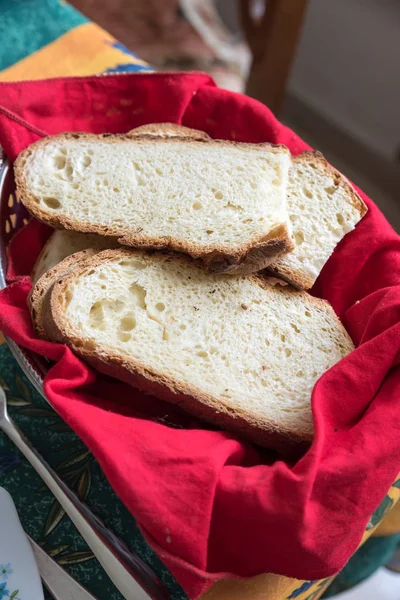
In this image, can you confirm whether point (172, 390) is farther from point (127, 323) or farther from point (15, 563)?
point (15, 563)

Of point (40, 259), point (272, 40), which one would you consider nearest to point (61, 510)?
point (40, 259)

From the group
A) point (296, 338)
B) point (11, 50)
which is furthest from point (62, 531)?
point (11, 50)

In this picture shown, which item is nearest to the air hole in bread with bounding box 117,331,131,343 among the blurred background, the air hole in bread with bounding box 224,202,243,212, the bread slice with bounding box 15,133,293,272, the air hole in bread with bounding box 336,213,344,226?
the bread slice with bounding box 15,133,293,272

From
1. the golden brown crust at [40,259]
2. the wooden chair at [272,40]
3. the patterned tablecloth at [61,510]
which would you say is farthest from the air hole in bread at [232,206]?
the wooden chair at [272,40]

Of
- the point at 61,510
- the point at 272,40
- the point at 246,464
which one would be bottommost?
the point at 61,510

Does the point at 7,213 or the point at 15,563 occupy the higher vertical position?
the point at 7,213

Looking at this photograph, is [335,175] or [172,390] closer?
[172,390]

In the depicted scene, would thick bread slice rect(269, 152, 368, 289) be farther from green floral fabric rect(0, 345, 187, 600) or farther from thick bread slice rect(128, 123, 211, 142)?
green floral fabric rect(0, 345, 187, 600)

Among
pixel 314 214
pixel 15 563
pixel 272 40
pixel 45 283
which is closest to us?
pixel 15 563
